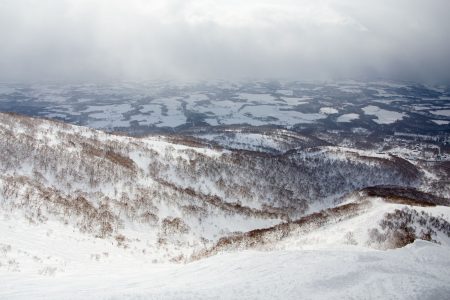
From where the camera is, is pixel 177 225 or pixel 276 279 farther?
pixel 177 225

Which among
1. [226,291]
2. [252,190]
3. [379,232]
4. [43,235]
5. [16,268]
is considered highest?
[226,291]

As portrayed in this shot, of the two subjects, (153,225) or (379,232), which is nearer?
(379,232)

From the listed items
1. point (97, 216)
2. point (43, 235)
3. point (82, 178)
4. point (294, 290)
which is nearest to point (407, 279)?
point (294, 290)

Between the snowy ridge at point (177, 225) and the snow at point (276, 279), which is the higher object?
the snow at point (276, 279)

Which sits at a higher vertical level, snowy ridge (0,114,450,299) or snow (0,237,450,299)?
snow (0,237,450,299)

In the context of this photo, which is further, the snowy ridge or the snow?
the snowy ridge

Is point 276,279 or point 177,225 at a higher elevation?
point 276,279

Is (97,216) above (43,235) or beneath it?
beneath

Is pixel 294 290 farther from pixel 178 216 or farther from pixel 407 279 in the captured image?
pixel 178 216

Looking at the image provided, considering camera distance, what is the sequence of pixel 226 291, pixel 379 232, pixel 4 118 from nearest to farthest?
1. pixel 226 291
2. pixel 379 232
3. pixel 4 118

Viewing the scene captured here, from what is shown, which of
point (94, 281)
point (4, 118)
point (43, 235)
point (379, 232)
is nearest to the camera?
point (94, 281)

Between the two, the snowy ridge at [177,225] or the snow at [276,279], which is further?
the snowy ridge at [177,225]
